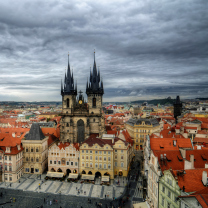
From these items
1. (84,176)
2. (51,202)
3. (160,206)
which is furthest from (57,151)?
(160,206)

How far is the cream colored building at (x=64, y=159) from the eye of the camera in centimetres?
6775

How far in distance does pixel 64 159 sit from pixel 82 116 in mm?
28136

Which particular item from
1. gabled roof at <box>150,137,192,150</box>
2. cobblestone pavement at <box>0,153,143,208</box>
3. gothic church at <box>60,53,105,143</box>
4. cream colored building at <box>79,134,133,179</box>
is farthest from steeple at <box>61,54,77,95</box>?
gabled roof at <box>150,137,192,150</box>

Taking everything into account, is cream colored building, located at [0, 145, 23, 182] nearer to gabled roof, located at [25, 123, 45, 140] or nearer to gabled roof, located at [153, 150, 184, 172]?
gabled roof, located at [25, 123, 45, 140]

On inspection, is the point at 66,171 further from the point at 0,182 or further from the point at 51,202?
the point at 0,182

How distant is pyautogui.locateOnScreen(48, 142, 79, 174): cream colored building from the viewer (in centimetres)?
6775

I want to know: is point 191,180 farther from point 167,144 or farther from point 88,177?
point 88,177

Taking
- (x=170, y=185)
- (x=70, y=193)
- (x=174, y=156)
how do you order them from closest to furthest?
(x=170, y=185), (x=174, y=156), (x=70, y=193)

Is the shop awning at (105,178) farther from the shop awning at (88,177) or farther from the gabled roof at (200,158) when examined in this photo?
the gabled roof at (200,158)

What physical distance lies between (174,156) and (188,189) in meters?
13.2

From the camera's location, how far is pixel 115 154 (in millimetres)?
67688

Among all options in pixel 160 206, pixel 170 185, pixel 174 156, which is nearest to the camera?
pixel 170 185

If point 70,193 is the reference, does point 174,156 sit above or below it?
above

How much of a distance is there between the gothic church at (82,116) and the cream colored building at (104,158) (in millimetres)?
23637
